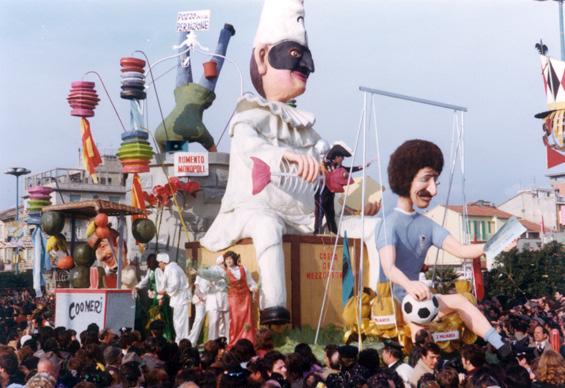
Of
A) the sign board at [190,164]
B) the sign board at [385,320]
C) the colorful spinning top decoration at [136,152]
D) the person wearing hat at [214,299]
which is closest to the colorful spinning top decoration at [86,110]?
the colorful spinning top decoration at [136,152]

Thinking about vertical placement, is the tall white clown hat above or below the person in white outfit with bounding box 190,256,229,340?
above

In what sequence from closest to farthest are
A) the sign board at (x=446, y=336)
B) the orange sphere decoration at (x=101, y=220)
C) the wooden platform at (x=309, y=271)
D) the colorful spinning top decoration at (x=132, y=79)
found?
1. the sign board at (x=446, y=336)
2. the wooden platform at (x=309, y=271)
3. the orange sphere decoration at (x=101, y=220)
4. the colorful spinning top decoration at (x=132, y=79)

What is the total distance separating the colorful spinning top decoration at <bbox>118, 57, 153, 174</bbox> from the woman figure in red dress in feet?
9.46

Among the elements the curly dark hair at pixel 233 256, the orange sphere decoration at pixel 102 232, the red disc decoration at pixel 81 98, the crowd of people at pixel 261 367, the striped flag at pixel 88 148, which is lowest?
the crowd of people at pixel 261 367

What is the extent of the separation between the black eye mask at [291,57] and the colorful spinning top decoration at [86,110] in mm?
3244

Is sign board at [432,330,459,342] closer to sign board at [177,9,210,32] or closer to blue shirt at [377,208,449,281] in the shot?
blue shirt at [377,208,449,281]

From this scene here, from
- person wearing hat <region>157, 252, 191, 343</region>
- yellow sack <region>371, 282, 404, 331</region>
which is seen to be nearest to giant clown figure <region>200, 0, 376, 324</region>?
person wearing hat <region>157, 252, 191, 343</region>

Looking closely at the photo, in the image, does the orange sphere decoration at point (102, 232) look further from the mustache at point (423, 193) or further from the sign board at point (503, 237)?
the sign board at point (503, 237)

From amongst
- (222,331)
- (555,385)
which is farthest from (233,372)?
(222,331)

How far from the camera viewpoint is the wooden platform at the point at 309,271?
1124 centimetres

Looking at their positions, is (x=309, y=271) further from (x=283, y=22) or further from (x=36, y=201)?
(x=36, y=201)

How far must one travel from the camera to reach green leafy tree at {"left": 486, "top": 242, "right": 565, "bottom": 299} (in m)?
18.8

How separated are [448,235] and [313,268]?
2408 mm

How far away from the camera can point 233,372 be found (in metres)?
5.41
